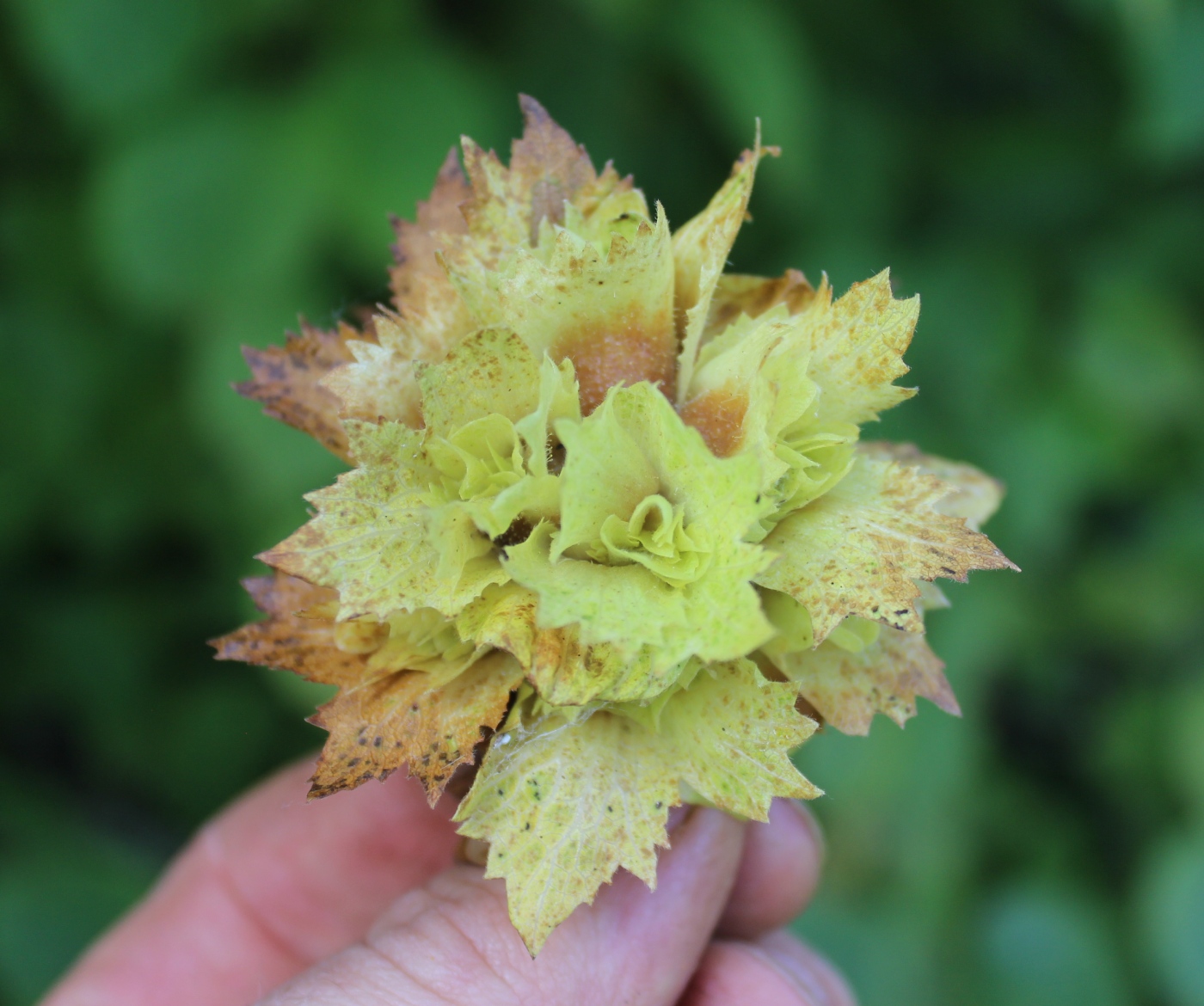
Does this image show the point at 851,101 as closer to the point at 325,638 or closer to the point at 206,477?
the point at 206,477

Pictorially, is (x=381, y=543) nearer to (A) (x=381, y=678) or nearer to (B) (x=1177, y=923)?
(A) (x=381, y=678)

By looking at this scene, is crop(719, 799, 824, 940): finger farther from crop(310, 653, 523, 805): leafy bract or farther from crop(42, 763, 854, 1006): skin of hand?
crop(310, 653, 523, 805): leafy bract

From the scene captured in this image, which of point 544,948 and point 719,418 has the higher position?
point 719,418

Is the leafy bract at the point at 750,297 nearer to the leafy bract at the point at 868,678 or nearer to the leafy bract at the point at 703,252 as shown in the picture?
the leafy bract at the point at 703,252

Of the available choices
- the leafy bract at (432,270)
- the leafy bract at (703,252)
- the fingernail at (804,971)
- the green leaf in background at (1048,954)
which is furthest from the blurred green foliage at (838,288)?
the leafy bract at (703,252)

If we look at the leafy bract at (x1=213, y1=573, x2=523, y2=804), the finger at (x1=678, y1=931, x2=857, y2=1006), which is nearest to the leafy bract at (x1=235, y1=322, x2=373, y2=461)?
the leafy bract at (x1=213, y1=573, x2=523, y2=804)

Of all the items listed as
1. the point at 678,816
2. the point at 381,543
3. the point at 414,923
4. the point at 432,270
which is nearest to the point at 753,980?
the point at 678,816

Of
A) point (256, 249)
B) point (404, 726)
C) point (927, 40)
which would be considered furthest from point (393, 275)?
point (927, 40)
